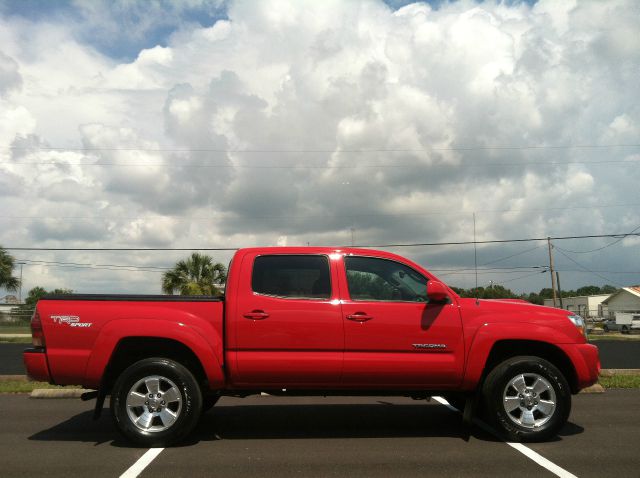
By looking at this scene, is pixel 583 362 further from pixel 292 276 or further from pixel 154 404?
pixel 154 404

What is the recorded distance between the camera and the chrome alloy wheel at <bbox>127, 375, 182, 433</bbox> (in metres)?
5.95


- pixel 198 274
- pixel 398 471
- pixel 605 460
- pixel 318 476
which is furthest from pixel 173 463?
pixel 198 274

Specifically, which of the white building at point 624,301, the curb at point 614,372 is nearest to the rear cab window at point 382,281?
the curb at point 614,372

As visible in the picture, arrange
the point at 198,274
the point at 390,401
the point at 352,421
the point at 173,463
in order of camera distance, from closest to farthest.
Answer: the point at 173,463 < the point at 352,421 < the point at 390,401 < the point at 198,274

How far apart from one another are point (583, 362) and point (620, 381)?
500 cm

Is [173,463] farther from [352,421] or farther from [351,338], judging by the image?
[352,421]

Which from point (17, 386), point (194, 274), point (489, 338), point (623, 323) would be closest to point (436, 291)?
point (489, 338)

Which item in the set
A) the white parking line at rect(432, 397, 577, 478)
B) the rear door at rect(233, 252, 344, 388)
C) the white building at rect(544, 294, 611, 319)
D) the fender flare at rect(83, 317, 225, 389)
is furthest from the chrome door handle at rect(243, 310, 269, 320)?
the white building at rect(544, 294, 611, 319)

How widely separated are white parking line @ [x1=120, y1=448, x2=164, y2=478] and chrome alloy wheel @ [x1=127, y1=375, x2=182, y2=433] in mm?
200

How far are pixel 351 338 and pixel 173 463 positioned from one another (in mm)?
1939

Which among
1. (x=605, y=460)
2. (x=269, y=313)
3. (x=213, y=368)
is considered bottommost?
(x=605, y=460)

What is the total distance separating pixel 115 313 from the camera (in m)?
6.03

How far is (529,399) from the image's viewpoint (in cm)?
619

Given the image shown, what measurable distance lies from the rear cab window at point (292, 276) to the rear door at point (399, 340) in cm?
24
